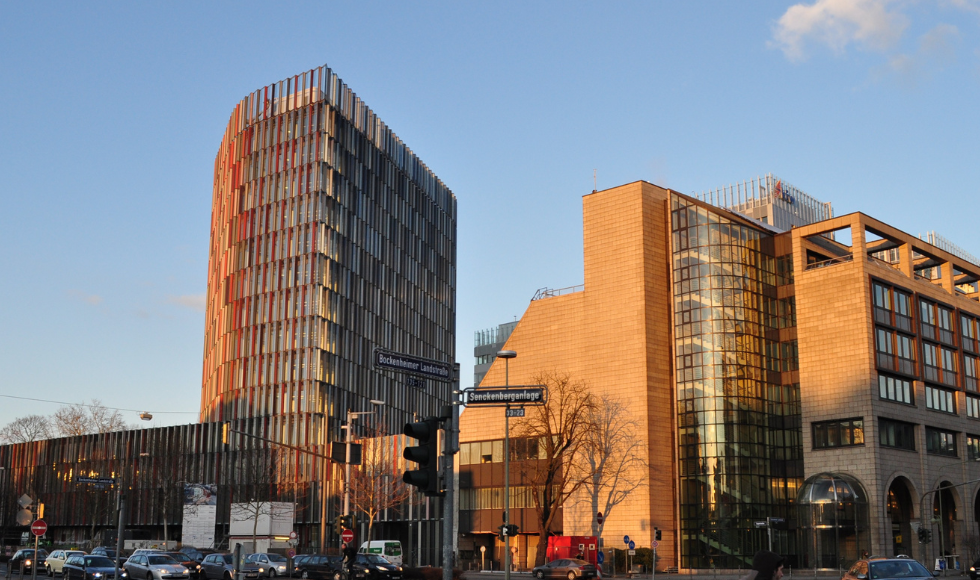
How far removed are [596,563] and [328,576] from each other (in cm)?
1541

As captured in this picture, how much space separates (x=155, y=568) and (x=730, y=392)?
1554 inches

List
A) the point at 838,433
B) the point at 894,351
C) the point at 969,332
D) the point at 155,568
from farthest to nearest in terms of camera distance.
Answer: the point at 969,332
the point at 894,351
the point at 838,433
the point at 155,568

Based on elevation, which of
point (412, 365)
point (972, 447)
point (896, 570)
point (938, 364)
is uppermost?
point (938, 364)

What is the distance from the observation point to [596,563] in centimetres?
5622

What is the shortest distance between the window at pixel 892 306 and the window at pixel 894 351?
72 cm

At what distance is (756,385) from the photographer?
67375 mm

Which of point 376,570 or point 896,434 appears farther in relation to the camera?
point 896,434

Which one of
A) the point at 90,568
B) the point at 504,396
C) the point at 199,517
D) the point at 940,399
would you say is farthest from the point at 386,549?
the point at 504,396

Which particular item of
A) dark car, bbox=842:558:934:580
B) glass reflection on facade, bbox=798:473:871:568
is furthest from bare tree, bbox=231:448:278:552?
dark car, bbox=842:558:934:580

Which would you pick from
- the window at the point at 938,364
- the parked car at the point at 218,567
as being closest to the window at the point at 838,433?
the window at the point at 938,364

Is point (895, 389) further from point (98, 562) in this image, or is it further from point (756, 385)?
point (98, 562)

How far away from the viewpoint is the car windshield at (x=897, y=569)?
23.9m

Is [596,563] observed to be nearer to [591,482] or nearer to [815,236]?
[591,482]

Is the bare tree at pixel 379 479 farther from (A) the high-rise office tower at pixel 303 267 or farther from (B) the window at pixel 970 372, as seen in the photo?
(B) the window at pixel 970 372
